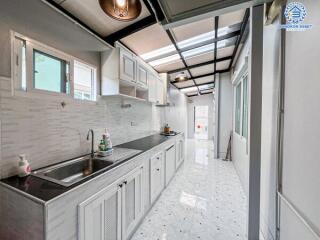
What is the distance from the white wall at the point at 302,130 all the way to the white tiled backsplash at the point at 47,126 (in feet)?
6.53

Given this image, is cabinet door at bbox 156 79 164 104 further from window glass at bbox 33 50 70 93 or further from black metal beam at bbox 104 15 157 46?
window glass at bbox 33 50 70 93

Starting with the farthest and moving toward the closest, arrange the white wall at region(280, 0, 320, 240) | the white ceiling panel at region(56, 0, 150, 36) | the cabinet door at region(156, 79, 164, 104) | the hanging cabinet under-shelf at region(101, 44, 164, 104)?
the cabinet door at region(156, 79, 164, 104) → the hanging cabinet under-shelf at region(101, 44, 164, 104) → the white ceiling panel at region(56, 0, 150, 36) → the white wall at region(280, 0, 320, 240)

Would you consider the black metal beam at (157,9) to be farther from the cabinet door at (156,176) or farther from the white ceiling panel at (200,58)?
the white ceiling panel at (200,58)

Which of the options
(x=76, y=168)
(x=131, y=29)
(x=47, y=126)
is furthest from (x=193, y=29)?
(x=76, y=168)

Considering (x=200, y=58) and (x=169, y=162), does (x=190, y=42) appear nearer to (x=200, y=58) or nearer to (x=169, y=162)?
(x=200, y=58)

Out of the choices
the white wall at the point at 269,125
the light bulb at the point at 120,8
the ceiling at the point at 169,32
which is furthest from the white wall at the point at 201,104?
the light bulb at the point at 120,8

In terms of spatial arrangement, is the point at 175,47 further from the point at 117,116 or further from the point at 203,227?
the point at 203,227

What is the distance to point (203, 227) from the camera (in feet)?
5.93

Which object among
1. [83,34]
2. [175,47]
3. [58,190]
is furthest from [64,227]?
[175,47]

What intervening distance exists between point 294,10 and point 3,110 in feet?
7.16

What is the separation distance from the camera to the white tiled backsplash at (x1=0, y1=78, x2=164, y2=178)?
3.78 feet

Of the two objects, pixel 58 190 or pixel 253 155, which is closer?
pixel 58 190

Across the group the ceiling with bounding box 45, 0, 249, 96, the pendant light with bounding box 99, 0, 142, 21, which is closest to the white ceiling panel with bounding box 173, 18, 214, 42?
the ceiling with bounding box 45, 0, 249, 96

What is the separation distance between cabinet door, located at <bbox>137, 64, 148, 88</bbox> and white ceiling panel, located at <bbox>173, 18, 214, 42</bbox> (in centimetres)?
75
